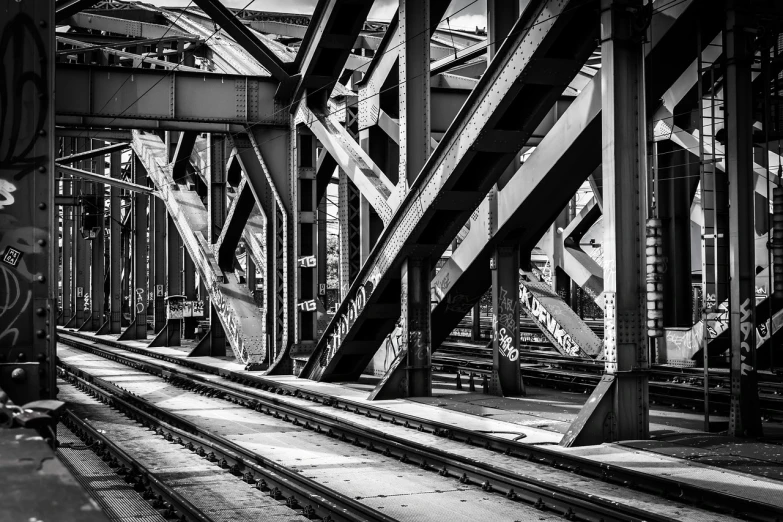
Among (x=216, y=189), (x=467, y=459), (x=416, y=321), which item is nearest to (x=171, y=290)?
(x=216, y=189)

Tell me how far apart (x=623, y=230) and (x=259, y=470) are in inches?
208

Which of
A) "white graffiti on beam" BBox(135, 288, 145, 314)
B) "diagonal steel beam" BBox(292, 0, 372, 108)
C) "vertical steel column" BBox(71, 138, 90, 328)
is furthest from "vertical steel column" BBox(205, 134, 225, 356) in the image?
"vertical steel column" BBox(71, 138, 90, 328)

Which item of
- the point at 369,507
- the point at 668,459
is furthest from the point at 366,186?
the point at 369,507

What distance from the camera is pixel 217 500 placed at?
8586 millimetres

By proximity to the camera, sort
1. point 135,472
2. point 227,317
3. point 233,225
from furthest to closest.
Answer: point 233,225 → point 227,317 → point 135,472

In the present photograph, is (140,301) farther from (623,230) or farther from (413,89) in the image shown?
(623,230)

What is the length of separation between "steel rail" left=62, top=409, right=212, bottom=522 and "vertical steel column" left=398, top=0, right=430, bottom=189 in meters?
6.73

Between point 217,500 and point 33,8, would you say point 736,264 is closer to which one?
point 217,500

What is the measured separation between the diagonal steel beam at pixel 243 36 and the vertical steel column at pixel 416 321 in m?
6.63

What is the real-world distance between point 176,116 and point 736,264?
12930mm

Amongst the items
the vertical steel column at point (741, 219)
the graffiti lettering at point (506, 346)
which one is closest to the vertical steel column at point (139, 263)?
the graffiti lettering at point (506, 346)

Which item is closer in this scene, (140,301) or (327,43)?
(327,43)

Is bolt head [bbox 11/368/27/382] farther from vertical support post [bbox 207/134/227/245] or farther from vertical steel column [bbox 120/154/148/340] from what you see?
vertical steel column [bbox 120/154/148/340]

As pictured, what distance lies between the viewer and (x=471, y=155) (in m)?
13.8
